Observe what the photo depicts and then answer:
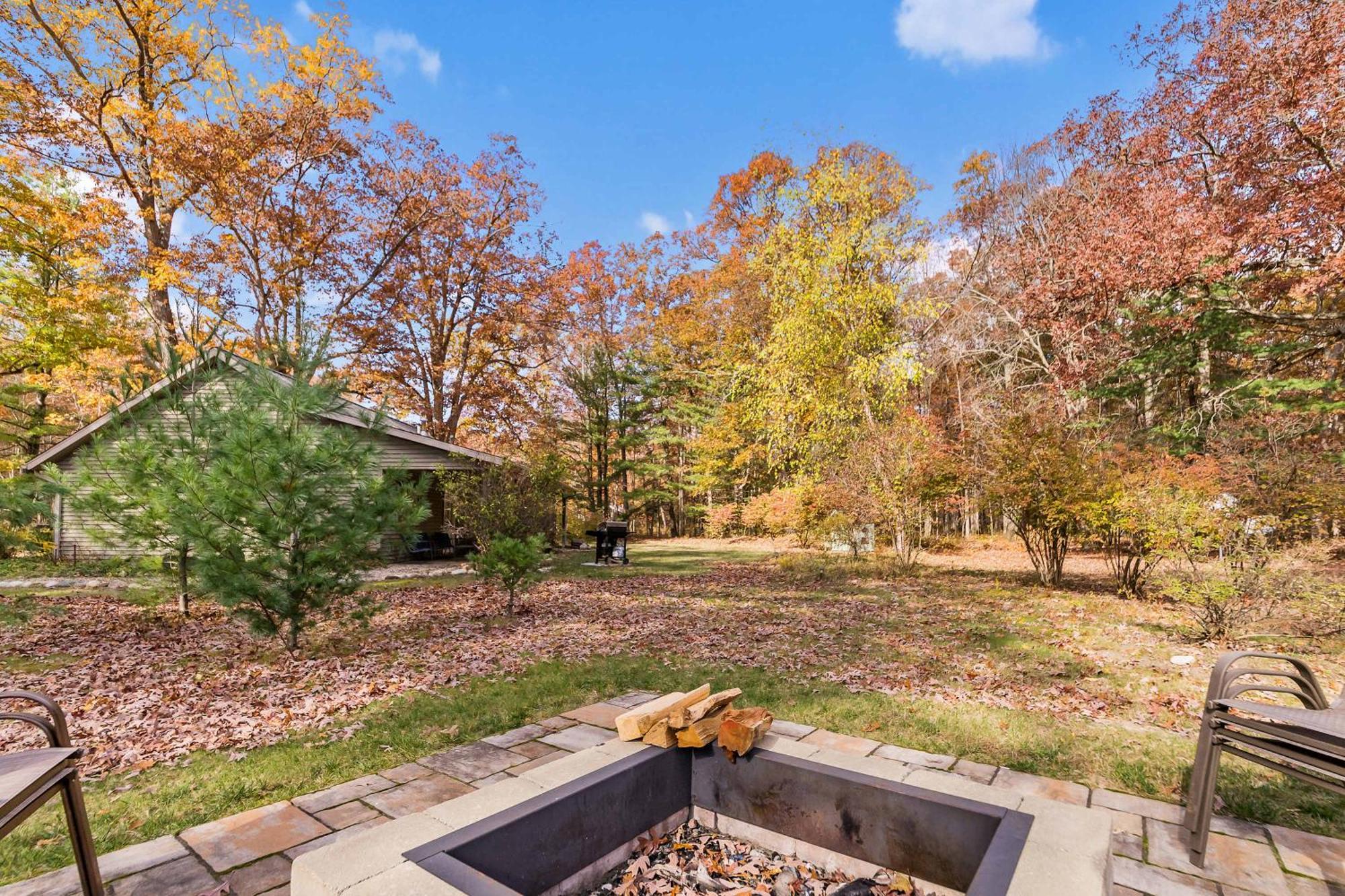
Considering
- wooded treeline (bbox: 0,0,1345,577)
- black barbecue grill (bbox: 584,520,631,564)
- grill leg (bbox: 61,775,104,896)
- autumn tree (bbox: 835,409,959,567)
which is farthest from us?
black barbecue grill (bbox: 584,520,631,564)

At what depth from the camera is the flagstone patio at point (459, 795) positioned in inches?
84.1

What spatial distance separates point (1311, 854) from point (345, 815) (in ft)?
12.8

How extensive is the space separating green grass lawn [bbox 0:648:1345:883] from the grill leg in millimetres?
739

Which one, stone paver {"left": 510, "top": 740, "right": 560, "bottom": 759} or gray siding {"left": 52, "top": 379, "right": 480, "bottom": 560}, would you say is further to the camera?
gray siding {"left": 52, "top": 379, "right": 480, "bottom": 560}

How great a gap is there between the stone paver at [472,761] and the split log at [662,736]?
99 cm

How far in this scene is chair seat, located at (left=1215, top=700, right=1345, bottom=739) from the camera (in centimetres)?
203

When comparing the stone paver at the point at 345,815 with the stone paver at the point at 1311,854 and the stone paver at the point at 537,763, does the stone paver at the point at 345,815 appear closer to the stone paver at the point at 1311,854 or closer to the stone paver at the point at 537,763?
the stone paver at the point at 537,763

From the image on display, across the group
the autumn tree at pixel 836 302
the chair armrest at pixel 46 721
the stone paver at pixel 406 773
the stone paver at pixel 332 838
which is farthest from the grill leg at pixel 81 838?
the autumn tree at pixel 836 302

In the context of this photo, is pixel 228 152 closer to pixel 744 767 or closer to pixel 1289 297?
pixel 744 767

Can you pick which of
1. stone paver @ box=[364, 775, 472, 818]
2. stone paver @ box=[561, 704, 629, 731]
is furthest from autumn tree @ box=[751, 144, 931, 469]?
stone paver @ box=[364, 775, 472, 818]

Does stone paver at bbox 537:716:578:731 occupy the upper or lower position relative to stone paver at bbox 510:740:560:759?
lower

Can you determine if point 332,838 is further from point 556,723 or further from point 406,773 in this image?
point 556,723

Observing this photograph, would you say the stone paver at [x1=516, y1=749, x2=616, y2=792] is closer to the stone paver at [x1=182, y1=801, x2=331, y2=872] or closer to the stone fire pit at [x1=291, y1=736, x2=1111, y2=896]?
the stone fire pit at [x1=291, y1=736, x2=1111, y2=896]

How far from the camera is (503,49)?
1283cm
